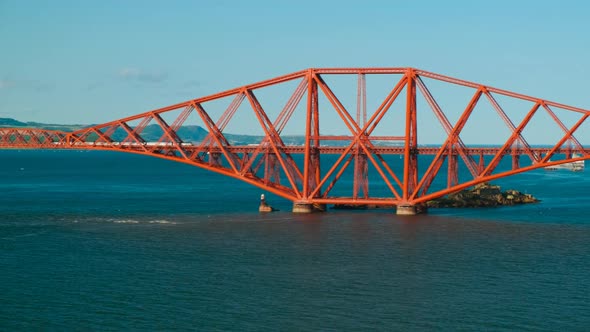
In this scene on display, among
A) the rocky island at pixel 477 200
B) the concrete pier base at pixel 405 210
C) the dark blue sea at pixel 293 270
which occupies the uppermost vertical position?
the rocky island at pixel 477 200

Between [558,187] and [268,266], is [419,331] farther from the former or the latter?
[558,187]

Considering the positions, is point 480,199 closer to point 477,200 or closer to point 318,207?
point 477,200

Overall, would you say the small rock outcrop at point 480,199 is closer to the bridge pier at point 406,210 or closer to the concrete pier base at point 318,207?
the bridge pier at point 406,210

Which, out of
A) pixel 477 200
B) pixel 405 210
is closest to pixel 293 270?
pixel 405 210

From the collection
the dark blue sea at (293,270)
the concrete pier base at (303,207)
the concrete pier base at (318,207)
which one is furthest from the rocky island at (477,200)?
the concrete pier base at (303,207)

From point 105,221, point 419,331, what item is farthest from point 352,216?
point 419,331
